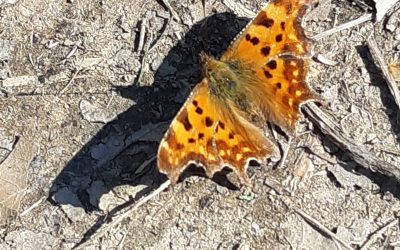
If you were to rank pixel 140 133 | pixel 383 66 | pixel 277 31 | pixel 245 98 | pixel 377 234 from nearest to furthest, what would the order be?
pixel 277 31
pixel 245 98
pixel 377 234
pixel 383 66
pixel 140 133

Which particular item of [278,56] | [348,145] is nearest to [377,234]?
[348,145]

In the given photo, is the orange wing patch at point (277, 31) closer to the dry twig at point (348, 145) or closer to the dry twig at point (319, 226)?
the dry twig at point (348, 145)

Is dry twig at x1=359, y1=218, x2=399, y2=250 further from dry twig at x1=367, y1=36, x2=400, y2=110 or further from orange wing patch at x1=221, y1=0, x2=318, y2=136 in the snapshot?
orange wing patch at x1=221, y1=0, x2=318, y2=136

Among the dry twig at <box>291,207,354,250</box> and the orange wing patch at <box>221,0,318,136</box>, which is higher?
the orange wing patch at <box>221,0,318,136</box>

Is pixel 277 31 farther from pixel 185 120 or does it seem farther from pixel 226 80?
pixel 185 120

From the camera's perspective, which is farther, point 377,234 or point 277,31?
point 377,234

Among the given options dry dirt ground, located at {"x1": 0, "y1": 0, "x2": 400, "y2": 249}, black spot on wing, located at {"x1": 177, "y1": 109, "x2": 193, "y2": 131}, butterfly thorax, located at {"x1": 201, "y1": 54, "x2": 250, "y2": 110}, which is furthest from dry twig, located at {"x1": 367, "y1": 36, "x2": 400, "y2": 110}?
black spot on wing, located at {"x1": 177, "y1": 109, "x2": 193, "y2": 131}
